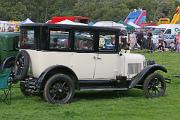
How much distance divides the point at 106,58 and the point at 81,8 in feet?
259

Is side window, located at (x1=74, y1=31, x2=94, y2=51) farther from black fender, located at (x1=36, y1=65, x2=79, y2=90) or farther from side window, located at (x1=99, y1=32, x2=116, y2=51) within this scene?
black fender, located at (x1=36, y1=65, x2=79, y2=90)

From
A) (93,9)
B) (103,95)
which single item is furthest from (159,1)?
(103,95)

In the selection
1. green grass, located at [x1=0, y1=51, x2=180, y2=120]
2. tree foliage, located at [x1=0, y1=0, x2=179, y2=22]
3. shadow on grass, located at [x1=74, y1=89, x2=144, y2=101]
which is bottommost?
green grass, located at [x1=0, y1=51, x2=180, y2=120]

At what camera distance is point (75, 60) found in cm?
1116

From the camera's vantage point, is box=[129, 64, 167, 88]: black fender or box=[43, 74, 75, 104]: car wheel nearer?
box=[43, 74, 75, 104]: car wheel

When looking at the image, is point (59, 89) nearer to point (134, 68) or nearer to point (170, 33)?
point (134, 68)

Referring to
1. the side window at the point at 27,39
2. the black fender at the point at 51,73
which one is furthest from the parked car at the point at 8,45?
the black fender at the point at 51,73

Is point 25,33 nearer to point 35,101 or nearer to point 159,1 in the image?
point 35,101

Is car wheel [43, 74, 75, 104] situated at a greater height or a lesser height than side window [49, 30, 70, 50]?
lesser

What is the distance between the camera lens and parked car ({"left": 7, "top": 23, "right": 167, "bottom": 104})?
10.9 m

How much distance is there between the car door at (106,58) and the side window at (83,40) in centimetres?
24

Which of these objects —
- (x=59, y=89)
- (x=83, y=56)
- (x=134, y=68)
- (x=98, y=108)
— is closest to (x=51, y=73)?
(x=59, y=89)

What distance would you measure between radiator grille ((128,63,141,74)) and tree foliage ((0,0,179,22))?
68443 mm

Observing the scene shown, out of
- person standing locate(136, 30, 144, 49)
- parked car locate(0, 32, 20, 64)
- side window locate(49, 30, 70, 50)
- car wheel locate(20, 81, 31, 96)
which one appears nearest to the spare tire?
car wheel locate(20, 81, 31, 96)
